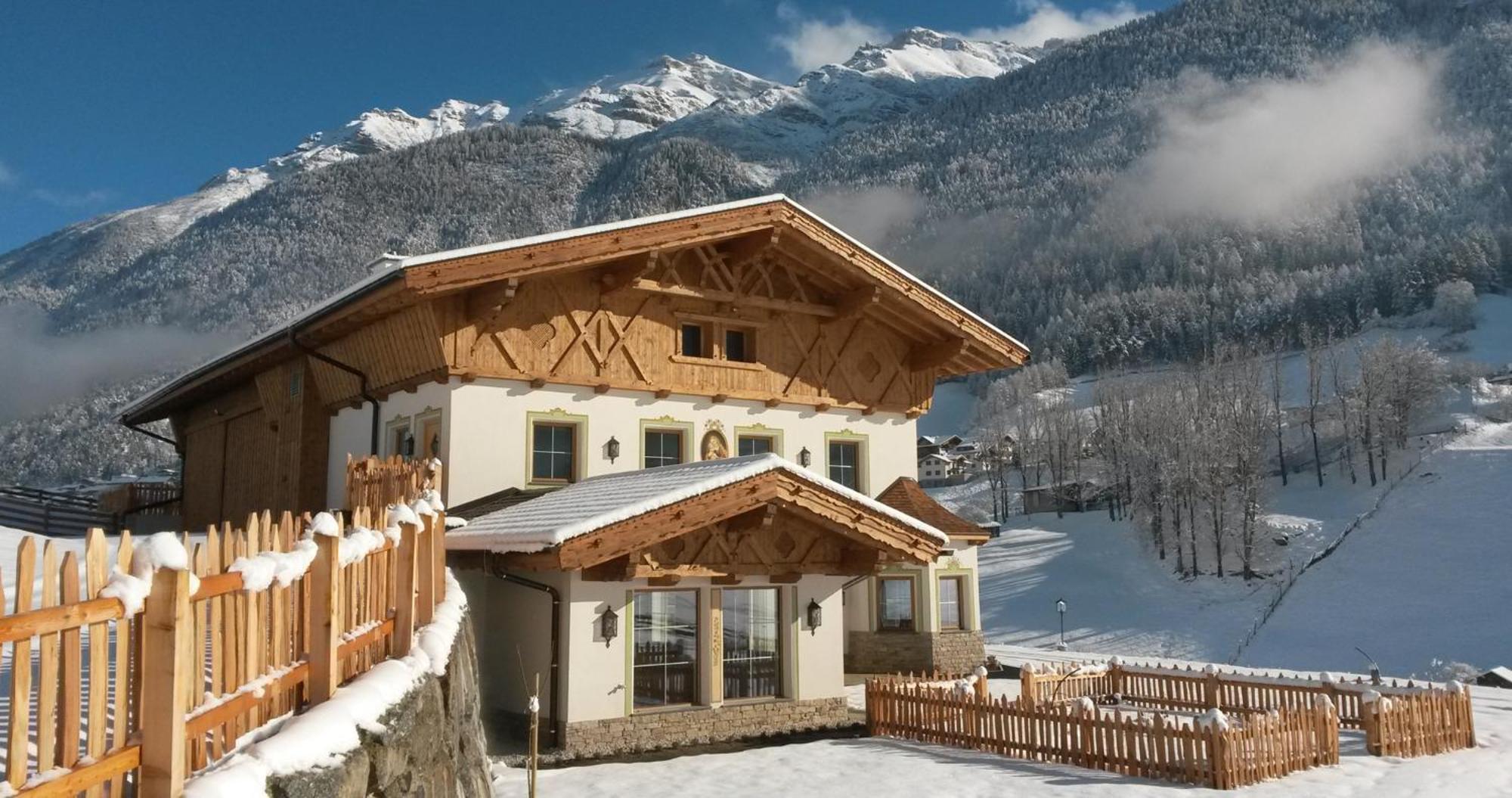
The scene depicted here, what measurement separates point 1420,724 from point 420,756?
629 inches

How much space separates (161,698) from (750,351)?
18728 millimetres

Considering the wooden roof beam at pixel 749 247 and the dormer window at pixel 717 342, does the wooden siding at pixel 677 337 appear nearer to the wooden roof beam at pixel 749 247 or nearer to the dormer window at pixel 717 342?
the dormer window at pixel 717 342

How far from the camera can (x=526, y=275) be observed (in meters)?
18.6

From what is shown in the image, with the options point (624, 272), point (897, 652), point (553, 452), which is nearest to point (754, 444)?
point (553, 452)

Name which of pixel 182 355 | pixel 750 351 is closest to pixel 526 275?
pixel 750 351

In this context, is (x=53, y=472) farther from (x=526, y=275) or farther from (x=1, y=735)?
(x=1, y=735)

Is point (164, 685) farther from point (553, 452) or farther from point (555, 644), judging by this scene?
point (553, 452)

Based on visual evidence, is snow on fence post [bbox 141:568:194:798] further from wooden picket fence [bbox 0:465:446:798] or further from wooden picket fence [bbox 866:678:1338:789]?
wooden picket fence [bbox 866:678:1338:789]

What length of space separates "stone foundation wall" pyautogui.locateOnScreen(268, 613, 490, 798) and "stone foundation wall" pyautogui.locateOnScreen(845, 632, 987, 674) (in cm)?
1405

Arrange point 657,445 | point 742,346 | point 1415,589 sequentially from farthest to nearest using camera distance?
point 1415,589 < point 742,346 < point 657,445

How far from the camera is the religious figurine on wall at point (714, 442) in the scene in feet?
70.0

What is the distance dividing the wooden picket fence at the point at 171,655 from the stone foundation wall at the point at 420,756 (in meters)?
0.40

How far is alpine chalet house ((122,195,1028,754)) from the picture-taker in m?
15.8

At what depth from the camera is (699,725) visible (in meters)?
16.2
